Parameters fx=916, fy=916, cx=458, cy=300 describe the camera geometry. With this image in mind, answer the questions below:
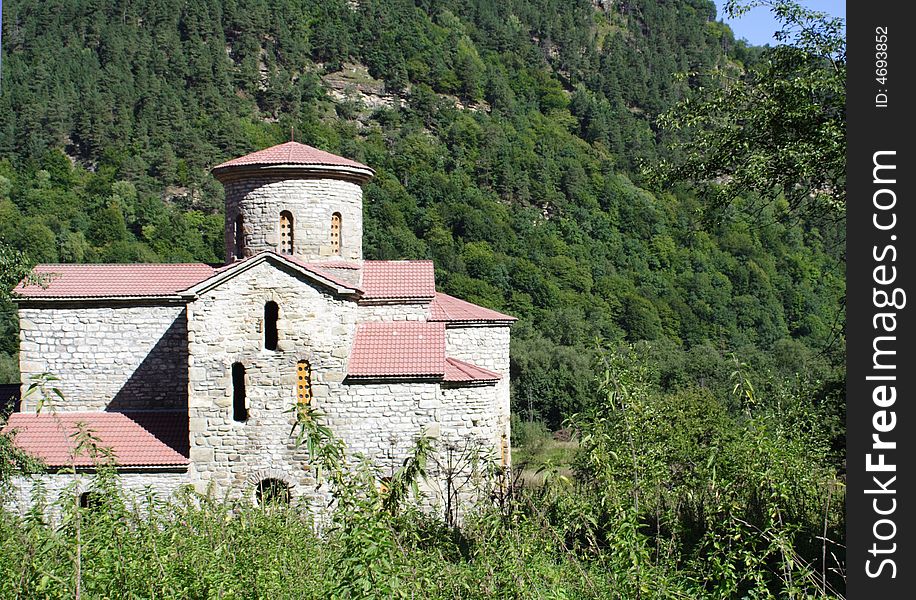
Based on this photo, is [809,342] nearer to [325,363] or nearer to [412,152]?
[412,152]

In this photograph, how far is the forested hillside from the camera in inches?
1870

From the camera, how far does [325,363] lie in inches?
593

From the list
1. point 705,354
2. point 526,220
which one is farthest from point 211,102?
point 705,354

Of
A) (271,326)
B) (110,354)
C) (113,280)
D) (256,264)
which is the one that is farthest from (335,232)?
(110,354)

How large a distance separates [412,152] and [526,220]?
9562 millimetres

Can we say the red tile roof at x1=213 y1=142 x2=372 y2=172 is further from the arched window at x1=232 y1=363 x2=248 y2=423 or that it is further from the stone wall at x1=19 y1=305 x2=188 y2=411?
the arched window at x1=232 y1=363 x2=248 y2=423

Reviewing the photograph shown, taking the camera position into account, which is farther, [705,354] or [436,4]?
[436,4]

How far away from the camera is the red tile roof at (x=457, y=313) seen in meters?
17.8

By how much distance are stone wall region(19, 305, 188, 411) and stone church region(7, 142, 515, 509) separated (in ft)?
0.08

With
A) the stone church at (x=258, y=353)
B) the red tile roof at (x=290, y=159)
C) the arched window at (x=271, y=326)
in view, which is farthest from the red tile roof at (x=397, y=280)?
the red tile roof at (x=290, y=159)

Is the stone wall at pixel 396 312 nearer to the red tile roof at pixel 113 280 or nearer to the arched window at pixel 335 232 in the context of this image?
the arched window at pixel 335 232

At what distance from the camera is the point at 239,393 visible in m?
15.2

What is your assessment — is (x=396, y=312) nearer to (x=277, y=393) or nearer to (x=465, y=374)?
(x=465, y=374)

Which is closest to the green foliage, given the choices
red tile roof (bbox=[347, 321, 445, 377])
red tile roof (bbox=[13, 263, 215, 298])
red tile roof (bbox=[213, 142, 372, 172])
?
red tile roof (bbox=[347, 321, 445, 377])
